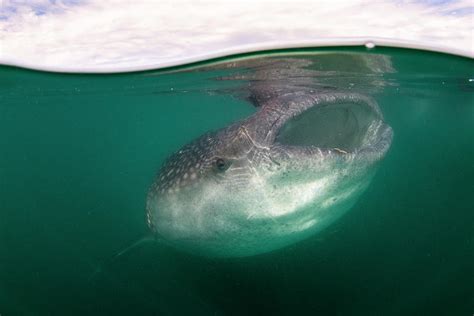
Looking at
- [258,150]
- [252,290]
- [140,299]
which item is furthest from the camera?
[140,299]

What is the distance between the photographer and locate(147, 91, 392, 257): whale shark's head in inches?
167

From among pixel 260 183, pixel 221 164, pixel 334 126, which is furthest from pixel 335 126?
pixel 221 164

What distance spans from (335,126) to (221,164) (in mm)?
2981

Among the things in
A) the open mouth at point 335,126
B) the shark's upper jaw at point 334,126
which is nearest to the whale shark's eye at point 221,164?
the shark's upper jaw at point 334,126

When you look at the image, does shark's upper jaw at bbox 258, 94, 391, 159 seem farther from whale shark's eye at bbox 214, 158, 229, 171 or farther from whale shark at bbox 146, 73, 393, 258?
whale shark's eye at bbox 214, 158, 229, 171

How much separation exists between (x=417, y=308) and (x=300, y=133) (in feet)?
13.6

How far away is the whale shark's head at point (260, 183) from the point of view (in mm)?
4230

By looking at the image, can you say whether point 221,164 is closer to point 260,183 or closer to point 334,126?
point 260,183

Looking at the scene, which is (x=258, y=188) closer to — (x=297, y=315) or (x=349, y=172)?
(x=349, y=172)

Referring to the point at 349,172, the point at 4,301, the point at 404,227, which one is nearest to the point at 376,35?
the point at 349,172

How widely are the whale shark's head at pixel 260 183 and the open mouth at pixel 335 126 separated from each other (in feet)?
0.20

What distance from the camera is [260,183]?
4281 mm

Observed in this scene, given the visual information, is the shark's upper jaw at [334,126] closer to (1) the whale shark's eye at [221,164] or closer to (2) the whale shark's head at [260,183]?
(2) the whale shark's head at [260,183]

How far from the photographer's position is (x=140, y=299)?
25.9ft
